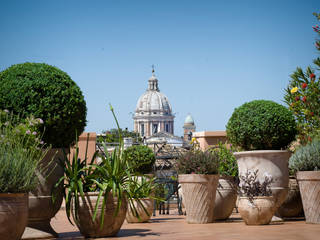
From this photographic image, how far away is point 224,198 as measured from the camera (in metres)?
7.06

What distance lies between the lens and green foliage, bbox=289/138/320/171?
606 cm

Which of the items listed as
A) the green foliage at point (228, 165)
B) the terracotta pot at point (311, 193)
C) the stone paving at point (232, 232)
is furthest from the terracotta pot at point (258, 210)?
the green foliage at point (228, 165)

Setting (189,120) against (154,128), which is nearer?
(154,128)

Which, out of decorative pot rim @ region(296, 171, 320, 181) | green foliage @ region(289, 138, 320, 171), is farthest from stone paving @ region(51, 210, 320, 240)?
green foliage @ region(289, 138, 320, 171)

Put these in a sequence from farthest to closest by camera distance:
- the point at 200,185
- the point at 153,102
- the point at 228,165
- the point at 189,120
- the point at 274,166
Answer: the point at 189,120 < the point at 153,102 < the point at 228,165 < the point at 200,185 < the point at 274,166

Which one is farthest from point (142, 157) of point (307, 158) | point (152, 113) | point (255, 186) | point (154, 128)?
point (154, 128)

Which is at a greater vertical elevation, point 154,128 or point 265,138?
point 154,128

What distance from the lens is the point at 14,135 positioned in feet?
15.2

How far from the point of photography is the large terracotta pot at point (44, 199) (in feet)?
17.1

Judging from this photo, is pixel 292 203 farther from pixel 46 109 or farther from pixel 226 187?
pixel 46 109

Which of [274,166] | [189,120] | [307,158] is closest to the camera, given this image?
[307,158]

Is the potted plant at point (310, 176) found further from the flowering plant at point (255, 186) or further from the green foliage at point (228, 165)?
the green foliage at point (228, 165)

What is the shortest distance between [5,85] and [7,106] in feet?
0.84

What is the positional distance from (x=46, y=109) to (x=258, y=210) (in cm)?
295
